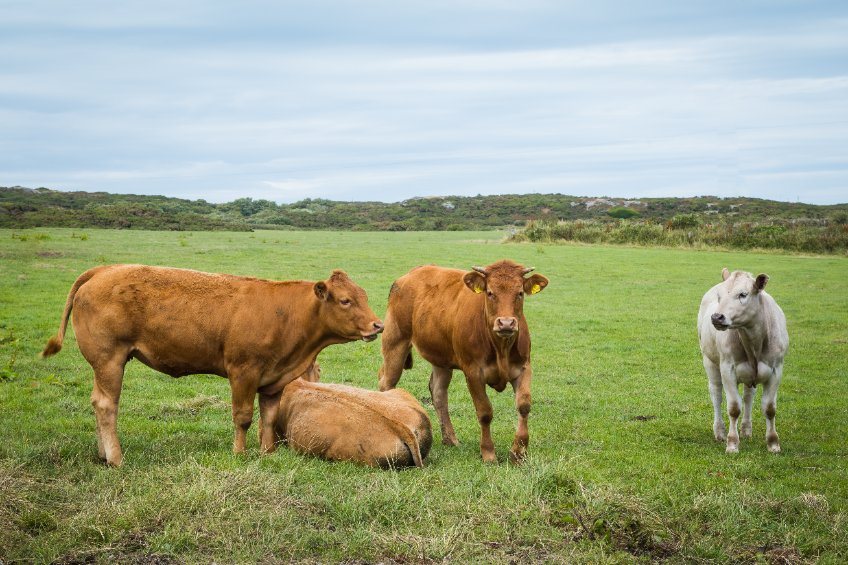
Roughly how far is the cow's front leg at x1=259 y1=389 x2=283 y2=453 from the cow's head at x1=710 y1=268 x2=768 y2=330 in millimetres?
5435

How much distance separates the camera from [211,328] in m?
9.29

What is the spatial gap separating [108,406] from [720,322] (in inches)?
285

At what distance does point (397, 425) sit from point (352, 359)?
823 cm

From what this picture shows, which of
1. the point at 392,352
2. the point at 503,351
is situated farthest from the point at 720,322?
the point at 392,352

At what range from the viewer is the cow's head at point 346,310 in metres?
9.45

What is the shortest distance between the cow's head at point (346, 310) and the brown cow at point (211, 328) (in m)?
0.01

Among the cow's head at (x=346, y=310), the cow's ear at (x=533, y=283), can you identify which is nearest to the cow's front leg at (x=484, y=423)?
the cow's ear at (x=533, y=283)

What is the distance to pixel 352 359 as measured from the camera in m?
17.0

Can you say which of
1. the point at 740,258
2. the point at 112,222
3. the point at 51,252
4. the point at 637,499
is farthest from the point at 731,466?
the point at 112,222

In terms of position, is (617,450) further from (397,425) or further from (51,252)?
(51,252)

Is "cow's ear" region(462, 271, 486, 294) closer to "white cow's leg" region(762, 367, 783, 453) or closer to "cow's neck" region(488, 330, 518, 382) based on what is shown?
"cow's neck" region(488, 330, 518, 382)

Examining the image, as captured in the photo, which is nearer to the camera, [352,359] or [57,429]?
[57,429]

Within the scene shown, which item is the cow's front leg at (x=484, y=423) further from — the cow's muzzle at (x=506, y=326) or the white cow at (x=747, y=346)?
the white cow at (x=747, y=346)

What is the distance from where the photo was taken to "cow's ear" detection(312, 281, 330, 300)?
9.41 m
